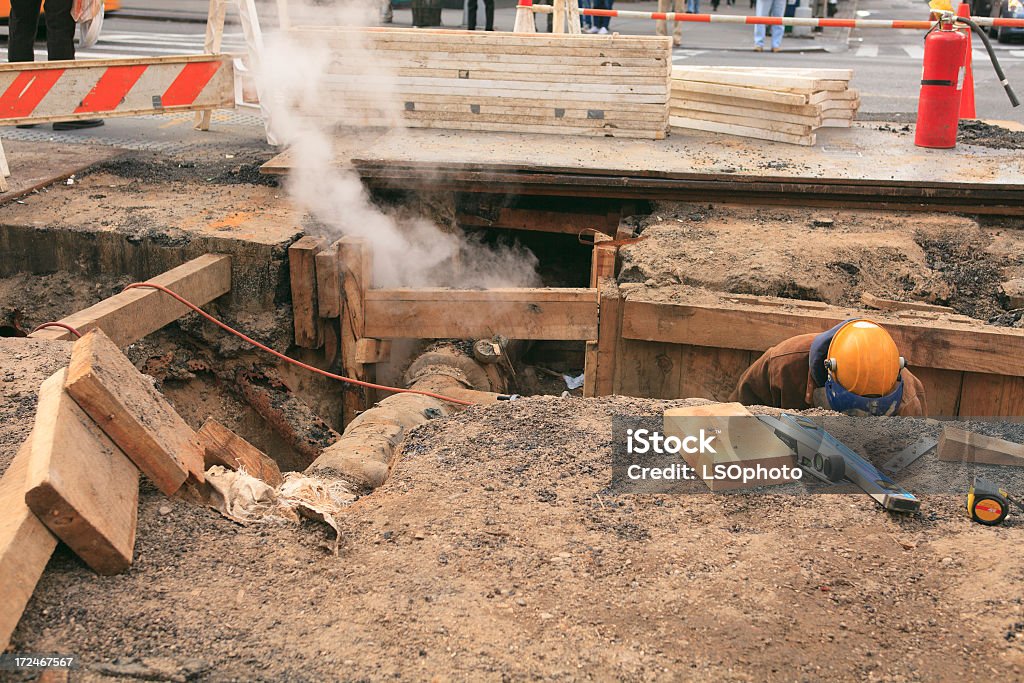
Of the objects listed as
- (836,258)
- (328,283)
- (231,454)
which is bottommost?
(231,454)

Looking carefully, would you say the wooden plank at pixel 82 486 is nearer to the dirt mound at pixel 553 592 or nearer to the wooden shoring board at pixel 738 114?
the dirt mound at pixel 553 592

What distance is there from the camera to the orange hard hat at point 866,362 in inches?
175

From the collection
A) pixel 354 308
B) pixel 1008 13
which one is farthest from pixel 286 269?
pixel 1008 13

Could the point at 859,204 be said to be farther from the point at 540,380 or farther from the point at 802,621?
the point at 802,621

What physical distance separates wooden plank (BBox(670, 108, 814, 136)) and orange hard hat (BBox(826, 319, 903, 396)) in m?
4.05

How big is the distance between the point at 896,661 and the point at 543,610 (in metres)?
1.06

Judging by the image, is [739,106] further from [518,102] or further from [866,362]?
[866,362]

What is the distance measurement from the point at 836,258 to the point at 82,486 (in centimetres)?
478

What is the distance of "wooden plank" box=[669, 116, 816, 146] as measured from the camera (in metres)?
8.17

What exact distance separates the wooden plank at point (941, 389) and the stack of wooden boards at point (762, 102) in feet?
10.2

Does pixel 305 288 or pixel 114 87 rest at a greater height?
pixel 114 87

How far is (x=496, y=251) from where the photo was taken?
7922mm

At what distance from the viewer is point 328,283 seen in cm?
632

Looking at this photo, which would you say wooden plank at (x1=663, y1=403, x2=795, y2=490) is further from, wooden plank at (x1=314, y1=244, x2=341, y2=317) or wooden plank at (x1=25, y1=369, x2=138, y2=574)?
wooden plank at (x1=314, y1=244, x2=341, y2=317)
